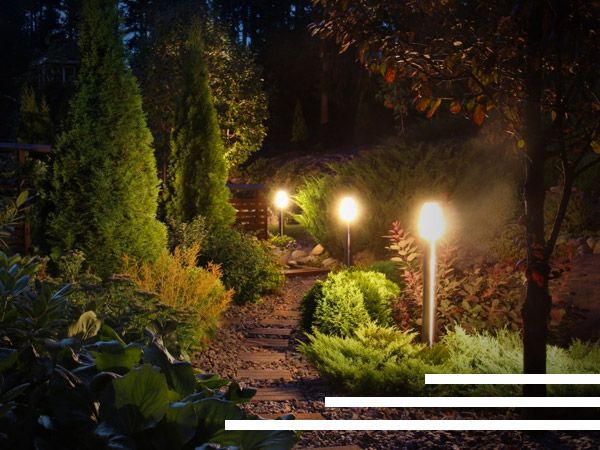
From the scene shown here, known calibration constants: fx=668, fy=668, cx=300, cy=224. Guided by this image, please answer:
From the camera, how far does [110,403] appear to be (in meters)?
1.03

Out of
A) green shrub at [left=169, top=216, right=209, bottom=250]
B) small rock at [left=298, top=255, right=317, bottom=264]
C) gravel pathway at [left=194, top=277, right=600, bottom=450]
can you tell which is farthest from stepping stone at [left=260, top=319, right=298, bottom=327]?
small rock at [left=298, top=255, right=317, bottom=264]

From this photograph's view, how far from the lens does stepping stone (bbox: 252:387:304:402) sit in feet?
16.1

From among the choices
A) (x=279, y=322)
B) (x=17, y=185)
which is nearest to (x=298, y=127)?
(x=17, y=185)

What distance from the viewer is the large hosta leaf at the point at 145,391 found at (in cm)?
101

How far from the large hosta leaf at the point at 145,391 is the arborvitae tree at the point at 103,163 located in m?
6.71

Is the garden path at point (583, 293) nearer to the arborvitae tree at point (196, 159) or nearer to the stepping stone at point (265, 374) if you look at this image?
the stepping stone at point (265, 374)

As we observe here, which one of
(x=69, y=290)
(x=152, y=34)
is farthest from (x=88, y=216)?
(x=152, y=34)

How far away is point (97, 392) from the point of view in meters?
1.10

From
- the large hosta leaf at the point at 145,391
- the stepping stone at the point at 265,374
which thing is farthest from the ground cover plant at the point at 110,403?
the stepping stone at the point at 265,374

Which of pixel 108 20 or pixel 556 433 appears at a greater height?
pixel 108 20

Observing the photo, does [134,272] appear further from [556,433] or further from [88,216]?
[556,433]

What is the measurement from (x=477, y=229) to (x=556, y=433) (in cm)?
607

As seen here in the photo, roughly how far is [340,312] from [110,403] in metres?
5.58

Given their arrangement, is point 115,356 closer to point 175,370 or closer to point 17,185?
point 175,370
